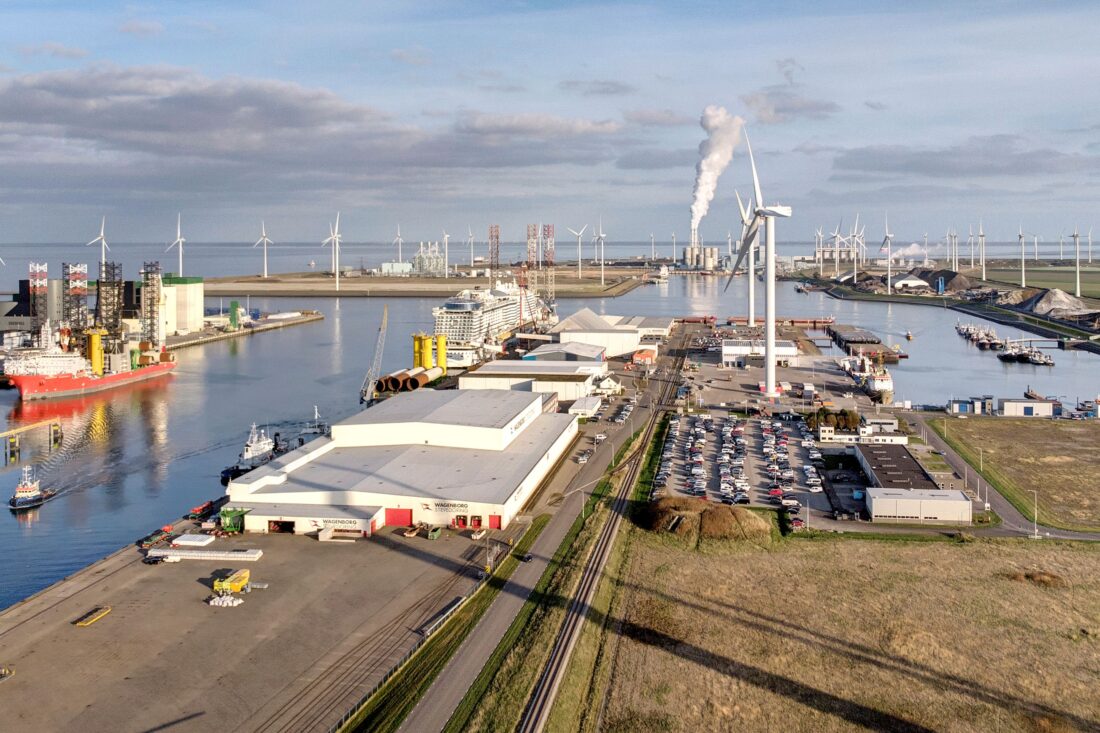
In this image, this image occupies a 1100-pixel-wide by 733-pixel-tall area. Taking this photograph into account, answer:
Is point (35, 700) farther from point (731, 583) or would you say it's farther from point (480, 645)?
point (731, 583)

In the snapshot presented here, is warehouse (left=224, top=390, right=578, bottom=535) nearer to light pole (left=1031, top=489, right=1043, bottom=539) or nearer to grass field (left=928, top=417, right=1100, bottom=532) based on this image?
light pole (left=1031, top=489, right=1043, bottom=539)

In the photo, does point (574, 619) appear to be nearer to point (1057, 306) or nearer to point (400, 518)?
point (400, 518)

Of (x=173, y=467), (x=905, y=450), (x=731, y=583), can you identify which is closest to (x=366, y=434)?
(x=173, y=467)

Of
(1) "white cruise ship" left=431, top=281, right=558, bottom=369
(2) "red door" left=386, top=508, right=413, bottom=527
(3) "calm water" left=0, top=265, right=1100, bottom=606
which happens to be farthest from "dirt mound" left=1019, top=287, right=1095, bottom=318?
(2) "red door" left=386, top=508, right=413, bottom=527

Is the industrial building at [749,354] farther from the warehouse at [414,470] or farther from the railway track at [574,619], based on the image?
the railway track at [574,619]

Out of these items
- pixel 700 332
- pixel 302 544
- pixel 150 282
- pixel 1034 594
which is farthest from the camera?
pixel 700 332

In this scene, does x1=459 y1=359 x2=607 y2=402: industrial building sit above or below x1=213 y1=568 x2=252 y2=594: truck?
above

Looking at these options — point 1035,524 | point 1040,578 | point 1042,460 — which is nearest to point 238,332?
point 1042,460
